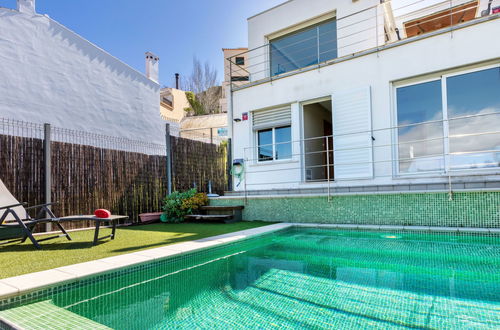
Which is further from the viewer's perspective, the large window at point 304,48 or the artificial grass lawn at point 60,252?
the large window at point 304,48

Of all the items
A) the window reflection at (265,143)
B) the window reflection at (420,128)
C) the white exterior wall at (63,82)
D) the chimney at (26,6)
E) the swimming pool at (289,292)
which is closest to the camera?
the swimming pool at (289,292)

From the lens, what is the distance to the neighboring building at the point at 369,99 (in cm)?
600

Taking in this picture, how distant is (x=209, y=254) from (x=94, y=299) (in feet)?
5.64

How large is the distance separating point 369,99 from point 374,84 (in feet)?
1.29

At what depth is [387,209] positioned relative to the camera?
5.86m

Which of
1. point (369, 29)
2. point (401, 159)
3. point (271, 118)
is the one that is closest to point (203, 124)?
point (271, 118)

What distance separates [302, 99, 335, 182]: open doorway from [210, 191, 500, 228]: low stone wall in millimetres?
1481

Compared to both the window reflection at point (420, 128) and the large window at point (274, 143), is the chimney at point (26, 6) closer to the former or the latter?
the large window at point (274, 143)

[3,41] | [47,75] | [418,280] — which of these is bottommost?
[418,280]

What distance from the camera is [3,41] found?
33.0ft

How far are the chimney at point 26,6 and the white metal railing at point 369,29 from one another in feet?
26.5

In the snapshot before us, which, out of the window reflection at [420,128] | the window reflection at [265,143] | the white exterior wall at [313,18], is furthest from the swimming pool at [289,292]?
the white exterior wall at [313,18]

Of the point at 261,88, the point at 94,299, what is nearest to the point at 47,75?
the point at 261,88

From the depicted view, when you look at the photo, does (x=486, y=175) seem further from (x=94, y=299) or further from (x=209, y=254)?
(x=94, y=299)
